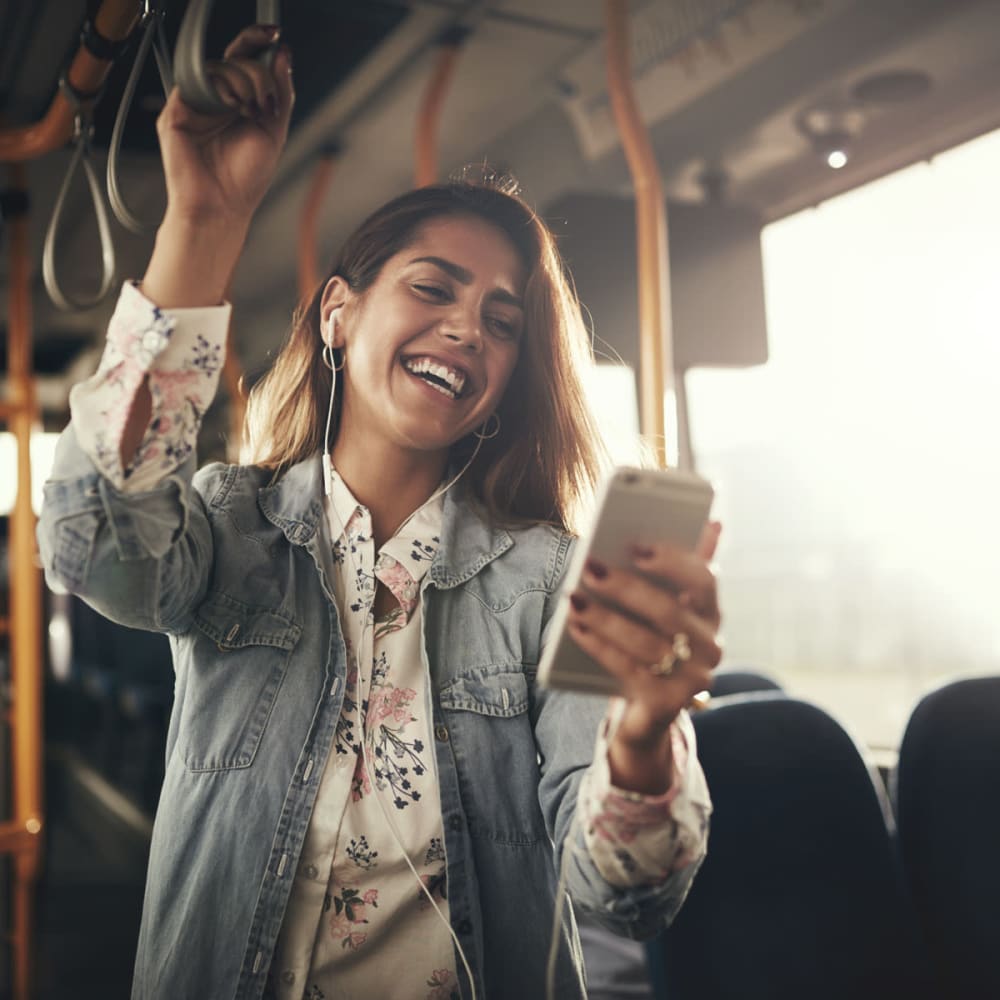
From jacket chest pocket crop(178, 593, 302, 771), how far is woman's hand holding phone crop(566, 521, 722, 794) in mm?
379

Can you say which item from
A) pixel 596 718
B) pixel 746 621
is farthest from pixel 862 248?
pixel 596 718

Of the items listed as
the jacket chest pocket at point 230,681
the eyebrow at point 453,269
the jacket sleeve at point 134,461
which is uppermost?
the eyebrow at point 453,269

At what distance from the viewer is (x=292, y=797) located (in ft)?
3.18

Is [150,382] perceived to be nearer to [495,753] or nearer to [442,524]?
[442,524]

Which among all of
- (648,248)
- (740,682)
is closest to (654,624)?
(648,248)

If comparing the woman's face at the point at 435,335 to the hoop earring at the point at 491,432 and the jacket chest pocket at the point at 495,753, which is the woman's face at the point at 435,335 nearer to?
the hoop earring at the point at 491,432

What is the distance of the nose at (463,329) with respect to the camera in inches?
40.3

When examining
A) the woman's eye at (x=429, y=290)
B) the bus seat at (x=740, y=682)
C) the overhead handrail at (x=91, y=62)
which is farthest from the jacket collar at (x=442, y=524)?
the bus seat at (x=740, y=682)

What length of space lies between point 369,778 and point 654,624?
40 cm

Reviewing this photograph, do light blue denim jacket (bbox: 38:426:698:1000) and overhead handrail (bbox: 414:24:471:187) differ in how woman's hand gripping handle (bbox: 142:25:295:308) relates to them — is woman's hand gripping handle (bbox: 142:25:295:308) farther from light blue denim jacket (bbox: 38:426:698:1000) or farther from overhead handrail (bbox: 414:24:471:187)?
overhead handrail (bbox: 414:24:471:187)

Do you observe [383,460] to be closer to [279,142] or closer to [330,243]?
[279,142]

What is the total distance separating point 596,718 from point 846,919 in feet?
3.51

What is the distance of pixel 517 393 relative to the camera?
1162 mm

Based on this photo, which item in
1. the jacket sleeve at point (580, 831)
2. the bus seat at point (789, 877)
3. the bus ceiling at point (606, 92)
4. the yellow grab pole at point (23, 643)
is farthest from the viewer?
the yellow grab pole at point (23, 643)
